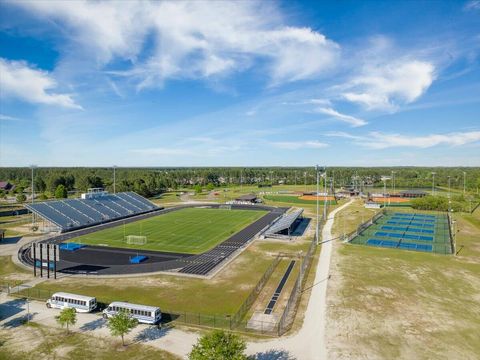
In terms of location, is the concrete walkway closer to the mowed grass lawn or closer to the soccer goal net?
the mowed grass lawn

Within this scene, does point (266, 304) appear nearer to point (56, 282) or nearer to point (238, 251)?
point (238, 251)

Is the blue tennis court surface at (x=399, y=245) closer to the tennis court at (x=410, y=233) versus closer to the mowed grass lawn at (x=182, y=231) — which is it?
the tennis court at (x=410, y=233)

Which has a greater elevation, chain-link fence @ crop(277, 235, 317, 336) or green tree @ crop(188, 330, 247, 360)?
green tree @ crop(188, 330, 247, 360)

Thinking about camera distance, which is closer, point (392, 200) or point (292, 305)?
point (292, 305)

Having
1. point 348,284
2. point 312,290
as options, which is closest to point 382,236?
point 348,284

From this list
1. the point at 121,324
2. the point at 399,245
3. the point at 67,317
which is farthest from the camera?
the point at 399,245

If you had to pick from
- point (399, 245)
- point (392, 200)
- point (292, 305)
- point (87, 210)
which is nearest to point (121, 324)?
point (292, 305)

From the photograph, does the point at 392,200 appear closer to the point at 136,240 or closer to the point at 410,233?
the point at 410,233

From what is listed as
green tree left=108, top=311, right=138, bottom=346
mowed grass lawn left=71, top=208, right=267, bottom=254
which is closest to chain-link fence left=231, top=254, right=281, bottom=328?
green tree left=108, top=311, right=138, bottom=346
